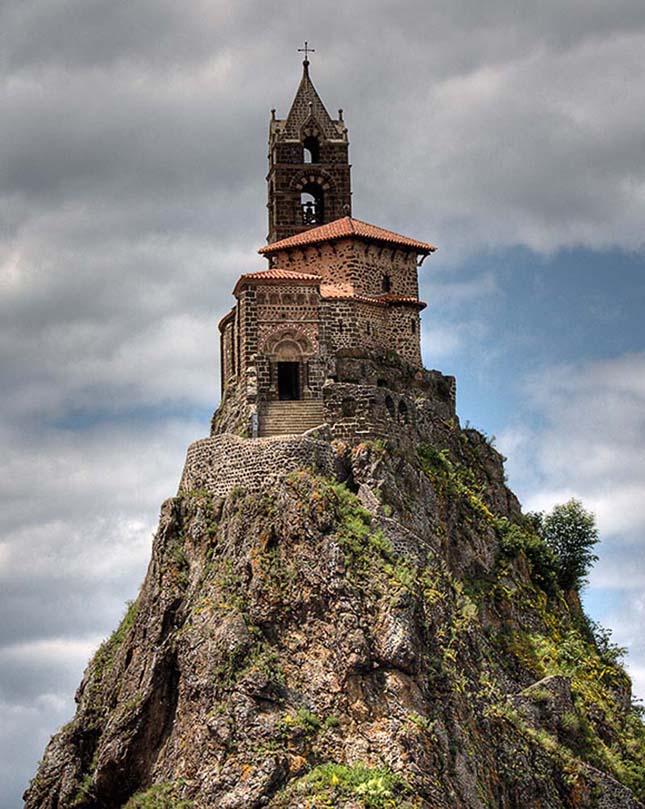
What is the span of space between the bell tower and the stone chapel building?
4.17m

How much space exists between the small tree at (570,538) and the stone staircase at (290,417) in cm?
1655

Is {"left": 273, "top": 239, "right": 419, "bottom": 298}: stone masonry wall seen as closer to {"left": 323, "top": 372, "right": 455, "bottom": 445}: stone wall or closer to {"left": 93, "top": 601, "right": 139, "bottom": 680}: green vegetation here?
{"left": 323, "top": 372, "right": 455, "bottom": 445}: stone wall

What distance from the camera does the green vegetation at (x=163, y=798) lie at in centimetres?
7100

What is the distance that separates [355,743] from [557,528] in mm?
27404

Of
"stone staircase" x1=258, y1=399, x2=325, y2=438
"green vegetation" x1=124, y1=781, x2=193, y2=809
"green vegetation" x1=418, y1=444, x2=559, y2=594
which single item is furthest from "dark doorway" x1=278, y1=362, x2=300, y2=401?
"green vegetation" x1=124, y1=781, x2=193, y2=809

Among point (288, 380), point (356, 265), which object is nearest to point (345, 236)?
point (356, 265)

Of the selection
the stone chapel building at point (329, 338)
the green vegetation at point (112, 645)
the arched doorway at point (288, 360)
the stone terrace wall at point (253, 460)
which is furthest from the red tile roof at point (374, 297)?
the green vegetation at point (112, 645)

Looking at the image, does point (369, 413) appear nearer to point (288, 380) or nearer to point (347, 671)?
point (288, 380)

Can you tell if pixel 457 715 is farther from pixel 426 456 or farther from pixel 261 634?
pixel 426 456

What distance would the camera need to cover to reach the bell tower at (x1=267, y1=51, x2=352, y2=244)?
333 feet

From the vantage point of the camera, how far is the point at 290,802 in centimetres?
6756

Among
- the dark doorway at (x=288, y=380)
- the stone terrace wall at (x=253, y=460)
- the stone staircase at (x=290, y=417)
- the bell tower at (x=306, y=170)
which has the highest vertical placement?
the bell tower at (x=306, y=170)

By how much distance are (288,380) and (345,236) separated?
31.6 feet

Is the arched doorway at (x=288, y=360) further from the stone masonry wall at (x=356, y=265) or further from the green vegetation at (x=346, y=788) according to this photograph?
the green vegetation at (x=346, y=788)
